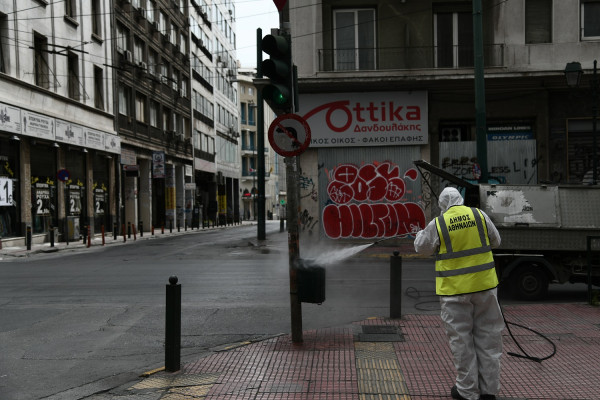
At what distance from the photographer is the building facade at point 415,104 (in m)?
19.3

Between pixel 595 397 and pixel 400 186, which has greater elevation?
pixel 400 186

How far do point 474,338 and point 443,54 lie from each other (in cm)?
1676

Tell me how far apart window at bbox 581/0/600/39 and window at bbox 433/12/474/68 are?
3.61 meters

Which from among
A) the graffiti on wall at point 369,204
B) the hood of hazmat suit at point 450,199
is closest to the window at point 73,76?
the graffiti on wall at point 369,204

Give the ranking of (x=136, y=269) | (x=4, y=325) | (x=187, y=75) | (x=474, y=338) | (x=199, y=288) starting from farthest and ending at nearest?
1. (x=187, y=75)
2. (x=136, y=269)
3. (x=199, y=288)
4. (x=4, y=325)
5. (x=474, y=338)

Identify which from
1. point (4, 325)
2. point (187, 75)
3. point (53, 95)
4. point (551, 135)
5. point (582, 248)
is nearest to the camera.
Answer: point (4, 325)

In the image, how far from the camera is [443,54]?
1992cm

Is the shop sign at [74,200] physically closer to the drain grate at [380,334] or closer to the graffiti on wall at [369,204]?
the graffiti on wall at [369,204]

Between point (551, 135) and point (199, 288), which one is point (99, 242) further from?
point (551, 135)

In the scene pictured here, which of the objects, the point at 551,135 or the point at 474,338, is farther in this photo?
the point at 551,135

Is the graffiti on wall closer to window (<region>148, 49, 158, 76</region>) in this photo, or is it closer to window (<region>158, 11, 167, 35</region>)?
window (<region>148, 49, 158, 76</region>)

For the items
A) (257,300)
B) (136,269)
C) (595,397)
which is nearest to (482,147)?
(257,300)

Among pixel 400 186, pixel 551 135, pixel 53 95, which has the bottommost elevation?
pixel 400 186

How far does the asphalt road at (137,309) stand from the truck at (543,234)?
569 mm
